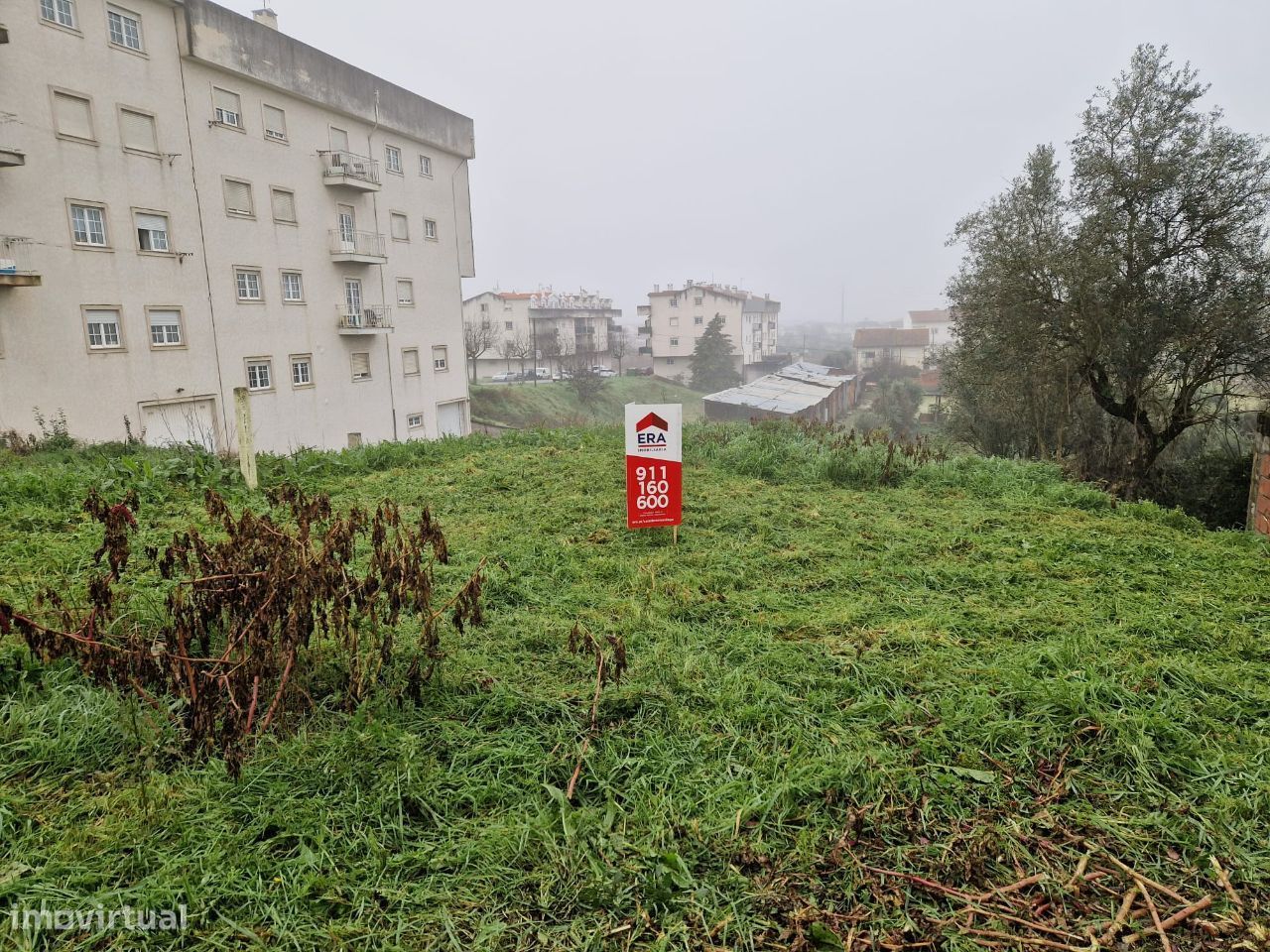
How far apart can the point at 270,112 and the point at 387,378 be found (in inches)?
365

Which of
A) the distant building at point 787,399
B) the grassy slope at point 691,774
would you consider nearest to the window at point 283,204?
the distant building at point 787,399

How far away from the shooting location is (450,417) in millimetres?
30562

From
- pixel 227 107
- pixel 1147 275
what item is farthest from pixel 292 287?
pixel 1147 275

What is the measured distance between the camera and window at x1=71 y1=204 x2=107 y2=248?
53.8ft

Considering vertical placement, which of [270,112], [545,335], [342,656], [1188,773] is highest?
[270,112]

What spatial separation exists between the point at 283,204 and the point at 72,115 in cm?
606

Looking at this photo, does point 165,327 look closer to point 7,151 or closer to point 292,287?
point 292,287

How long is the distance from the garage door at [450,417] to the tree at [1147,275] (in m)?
21.8

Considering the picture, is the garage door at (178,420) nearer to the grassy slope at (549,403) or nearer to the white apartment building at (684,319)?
the grassy slope at (549,403)

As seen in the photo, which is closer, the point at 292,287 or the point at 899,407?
the point at 292,287

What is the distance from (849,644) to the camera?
146 inches

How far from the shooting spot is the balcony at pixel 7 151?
1435 cm

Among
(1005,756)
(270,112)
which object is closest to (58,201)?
(270,112)

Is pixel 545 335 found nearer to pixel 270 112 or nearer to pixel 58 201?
pixel 270 112
